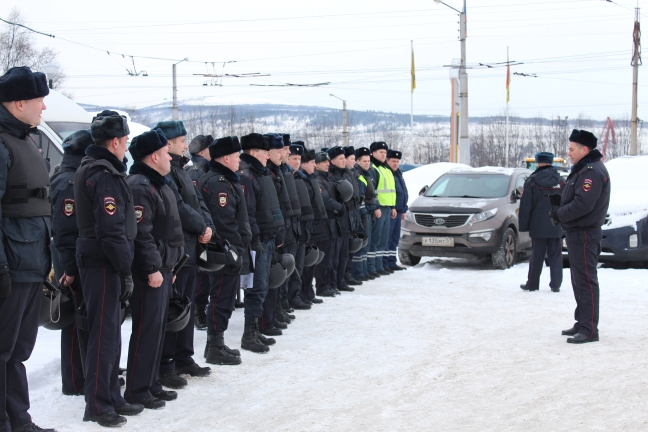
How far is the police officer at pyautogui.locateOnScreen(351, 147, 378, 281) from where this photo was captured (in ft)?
38.6

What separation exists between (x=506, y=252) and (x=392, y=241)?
1.96m

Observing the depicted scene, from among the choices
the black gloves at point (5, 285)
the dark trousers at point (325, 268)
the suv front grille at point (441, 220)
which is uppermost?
the black gloves at point (5, 285)

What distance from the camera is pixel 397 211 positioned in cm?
1309

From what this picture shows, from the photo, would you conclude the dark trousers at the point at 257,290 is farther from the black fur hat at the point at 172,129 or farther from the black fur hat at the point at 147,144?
the black fur hat at the point at 147,144

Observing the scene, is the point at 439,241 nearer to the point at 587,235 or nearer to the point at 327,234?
the point at 327,234

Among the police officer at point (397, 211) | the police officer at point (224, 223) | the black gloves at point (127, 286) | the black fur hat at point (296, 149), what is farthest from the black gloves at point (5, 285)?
the police officer at point (397, 211)

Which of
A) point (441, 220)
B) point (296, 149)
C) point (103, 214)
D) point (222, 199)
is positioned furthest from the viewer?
point (441, 220)

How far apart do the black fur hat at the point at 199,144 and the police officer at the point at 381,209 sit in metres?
4.31

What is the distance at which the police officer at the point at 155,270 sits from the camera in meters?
5.38

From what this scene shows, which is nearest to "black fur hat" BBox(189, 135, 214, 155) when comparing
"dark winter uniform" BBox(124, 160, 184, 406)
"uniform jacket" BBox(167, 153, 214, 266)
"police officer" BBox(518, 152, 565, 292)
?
"uniform jacket" BBox(167, 153, 214, 266)

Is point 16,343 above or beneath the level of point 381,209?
beneath

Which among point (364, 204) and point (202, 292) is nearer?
point (202, 292)

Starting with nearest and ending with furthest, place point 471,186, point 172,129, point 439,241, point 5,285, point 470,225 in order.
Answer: point 5,285, point 172,129, point 470,225, point 439,241, point 471,186

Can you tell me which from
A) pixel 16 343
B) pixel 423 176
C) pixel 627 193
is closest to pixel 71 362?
pixel 16 343
